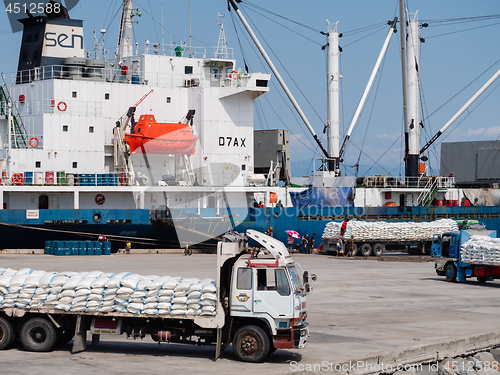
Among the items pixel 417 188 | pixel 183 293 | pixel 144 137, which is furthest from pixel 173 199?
pixel 183 293

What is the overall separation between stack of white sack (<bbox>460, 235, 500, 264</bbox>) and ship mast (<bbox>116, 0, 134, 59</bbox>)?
24.3 metres

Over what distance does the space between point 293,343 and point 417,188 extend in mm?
33066

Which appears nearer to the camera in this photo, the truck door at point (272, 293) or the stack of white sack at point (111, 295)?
the truck door at point (272, 293)

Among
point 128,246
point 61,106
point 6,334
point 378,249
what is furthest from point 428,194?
point 6,334

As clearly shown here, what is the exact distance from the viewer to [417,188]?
41.7 metres

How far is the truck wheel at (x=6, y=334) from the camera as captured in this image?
1131 centimetres

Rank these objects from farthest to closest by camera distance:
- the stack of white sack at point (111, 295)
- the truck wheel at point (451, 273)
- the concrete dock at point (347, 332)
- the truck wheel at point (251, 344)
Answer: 1. the truck wheel at point (451, 273)
2. the stack of white sack at point (111, 295)
3. the truck wheel at point (251, 344)
4. the concrete dock at point (347, 332)

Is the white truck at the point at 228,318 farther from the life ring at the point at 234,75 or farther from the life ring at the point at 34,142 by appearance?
the life ring at the point at 234,75

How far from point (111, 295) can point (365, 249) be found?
78.8 ft

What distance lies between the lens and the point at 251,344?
423 inches

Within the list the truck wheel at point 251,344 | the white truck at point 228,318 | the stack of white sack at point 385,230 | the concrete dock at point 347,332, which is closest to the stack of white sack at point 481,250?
the concrete dock at point 347,332

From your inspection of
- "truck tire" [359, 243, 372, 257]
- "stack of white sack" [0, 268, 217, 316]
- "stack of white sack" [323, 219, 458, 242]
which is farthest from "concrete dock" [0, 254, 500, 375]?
"truck tire" [359, 243, 372, 257]

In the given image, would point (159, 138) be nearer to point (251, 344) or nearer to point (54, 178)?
point (54, 178)

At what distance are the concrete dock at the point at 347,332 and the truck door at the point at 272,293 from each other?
959 mm
